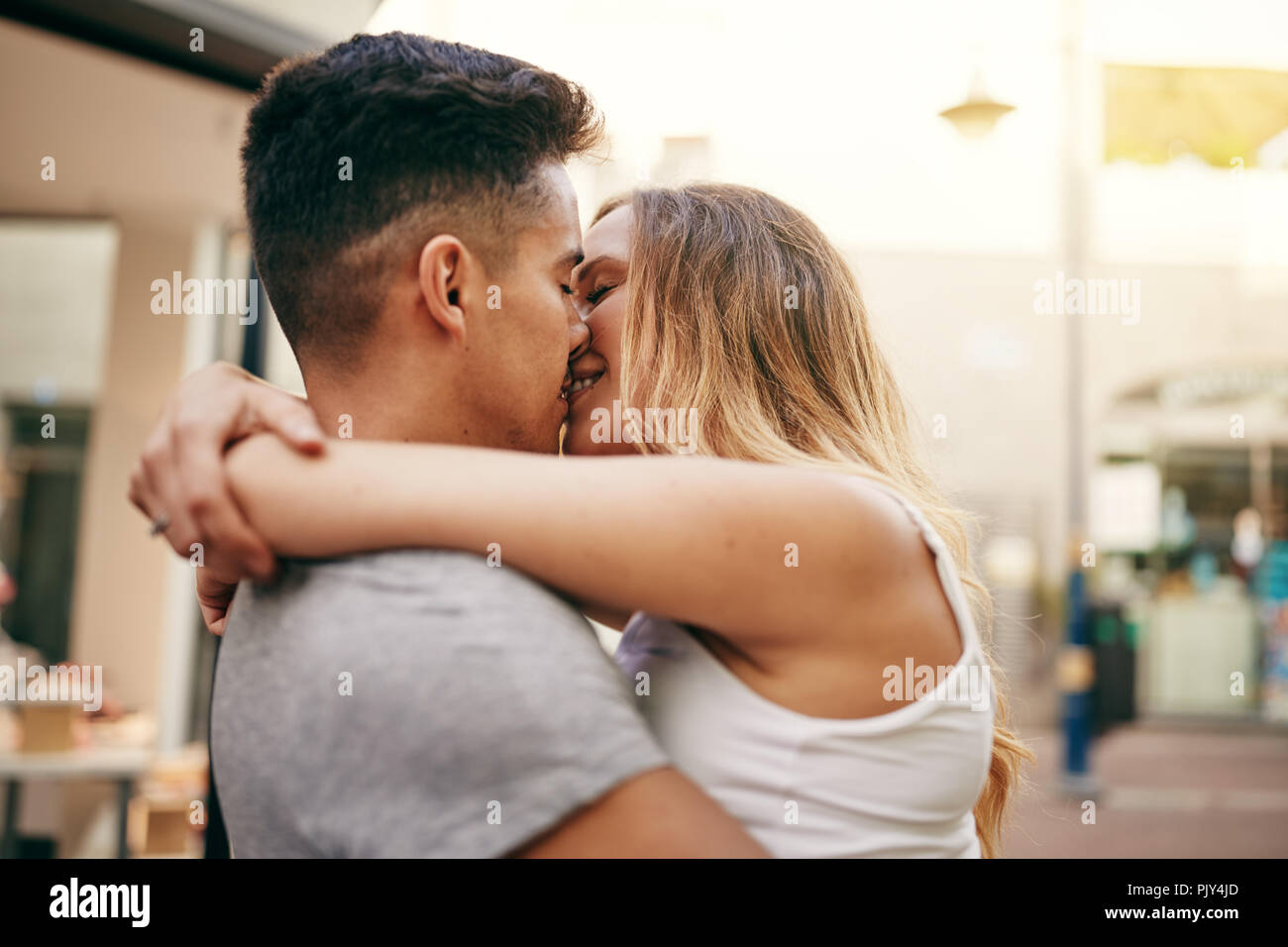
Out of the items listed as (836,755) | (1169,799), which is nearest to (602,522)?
(836,755)

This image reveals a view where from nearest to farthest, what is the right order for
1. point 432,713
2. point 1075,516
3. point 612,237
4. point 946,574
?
point 432,713 < point 946,574 < point 612,237 < point 1075,516

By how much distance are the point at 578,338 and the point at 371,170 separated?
0.43m

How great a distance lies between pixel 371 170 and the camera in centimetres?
136

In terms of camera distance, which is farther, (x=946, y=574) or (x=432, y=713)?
(x=946, y=574)

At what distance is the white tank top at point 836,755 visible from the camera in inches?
47.8

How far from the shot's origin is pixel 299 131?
4.56ft

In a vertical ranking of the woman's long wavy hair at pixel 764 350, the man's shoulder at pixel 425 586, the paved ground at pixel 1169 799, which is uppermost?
the woman's long wavy hair at pixel 764 350

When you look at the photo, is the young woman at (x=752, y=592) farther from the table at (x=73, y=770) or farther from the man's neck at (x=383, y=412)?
the table at (x=73, y=770)

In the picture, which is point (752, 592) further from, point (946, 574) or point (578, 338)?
point (578, 338)

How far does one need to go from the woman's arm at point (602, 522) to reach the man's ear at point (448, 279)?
228mm

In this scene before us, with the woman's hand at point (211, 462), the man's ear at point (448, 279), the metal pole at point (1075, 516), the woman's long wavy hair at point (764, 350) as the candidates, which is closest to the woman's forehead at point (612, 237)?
the woman's long wavy hair at point (764, 350)
